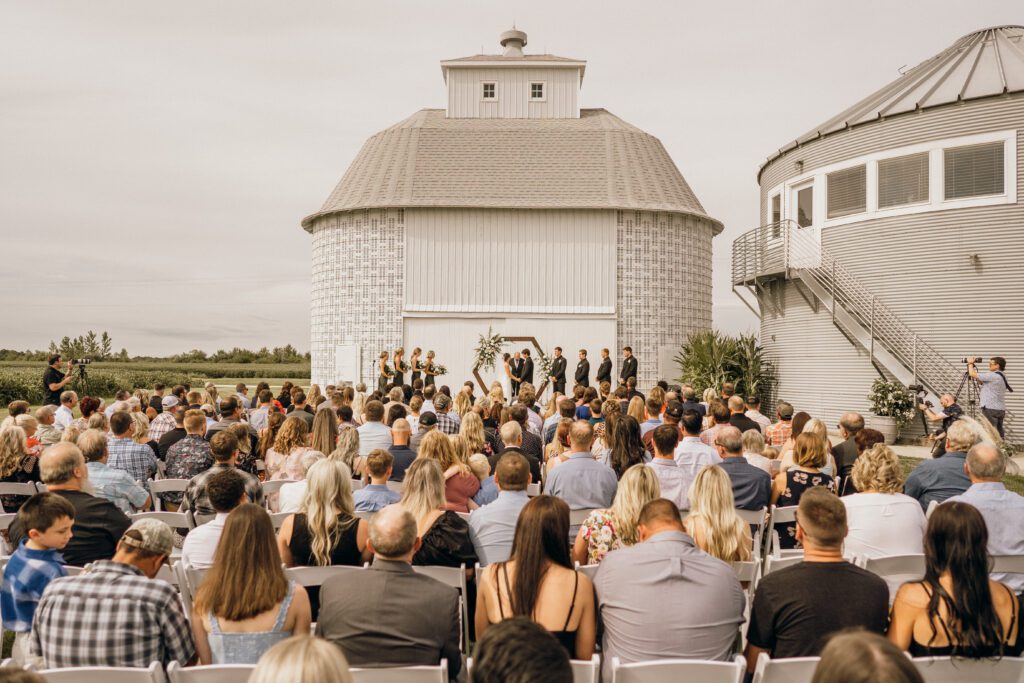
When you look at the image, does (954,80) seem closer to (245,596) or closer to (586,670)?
(586,670)

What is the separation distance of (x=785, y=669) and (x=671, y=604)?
578 mm

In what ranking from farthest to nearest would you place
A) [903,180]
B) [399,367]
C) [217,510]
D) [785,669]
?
[399,367] < [903,180] < [217,510] < [785,669]

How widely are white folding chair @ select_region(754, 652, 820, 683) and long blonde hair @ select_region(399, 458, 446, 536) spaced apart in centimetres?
246

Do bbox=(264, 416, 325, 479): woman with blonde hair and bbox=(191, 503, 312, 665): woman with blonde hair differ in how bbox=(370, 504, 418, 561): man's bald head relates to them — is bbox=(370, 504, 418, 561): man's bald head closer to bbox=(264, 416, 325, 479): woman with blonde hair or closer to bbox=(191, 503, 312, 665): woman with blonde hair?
bbox=(191, 503, 312, 665): woman with blonde hair

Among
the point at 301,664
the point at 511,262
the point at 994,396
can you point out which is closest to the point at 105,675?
the point at 301,664

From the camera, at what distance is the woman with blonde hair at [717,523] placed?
4.52 meters

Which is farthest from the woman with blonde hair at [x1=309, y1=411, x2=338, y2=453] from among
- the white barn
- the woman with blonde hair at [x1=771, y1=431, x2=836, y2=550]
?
the white barn

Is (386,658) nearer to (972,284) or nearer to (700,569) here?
(700,569)

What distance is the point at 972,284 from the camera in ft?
56.9

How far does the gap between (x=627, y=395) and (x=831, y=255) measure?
10.2 metres

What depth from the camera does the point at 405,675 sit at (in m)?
3.11

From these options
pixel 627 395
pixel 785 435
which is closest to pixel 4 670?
pixel 785 435

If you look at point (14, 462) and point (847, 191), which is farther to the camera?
point (847, 191)

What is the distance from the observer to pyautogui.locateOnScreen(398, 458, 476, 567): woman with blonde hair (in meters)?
4.91
